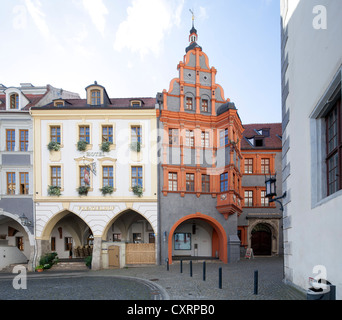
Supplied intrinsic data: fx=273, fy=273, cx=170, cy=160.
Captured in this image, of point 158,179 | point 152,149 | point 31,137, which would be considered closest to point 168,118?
point 152,149

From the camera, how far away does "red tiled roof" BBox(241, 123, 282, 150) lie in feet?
85.7

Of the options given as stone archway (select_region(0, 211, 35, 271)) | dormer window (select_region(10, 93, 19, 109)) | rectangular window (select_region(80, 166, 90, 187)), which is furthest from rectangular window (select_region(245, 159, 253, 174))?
dormer window (select_region(10, 93, 19, 109))

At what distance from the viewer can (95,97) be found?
20625 millimetres

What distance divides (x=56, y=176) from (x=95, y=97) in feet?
21.3

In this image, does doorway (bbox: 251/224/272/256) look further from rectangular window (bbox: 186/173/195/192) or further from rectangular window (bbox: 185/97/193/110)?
rectangular window (bbox: 185/97/193/110)

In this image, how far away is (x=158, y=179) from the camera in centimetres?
1930

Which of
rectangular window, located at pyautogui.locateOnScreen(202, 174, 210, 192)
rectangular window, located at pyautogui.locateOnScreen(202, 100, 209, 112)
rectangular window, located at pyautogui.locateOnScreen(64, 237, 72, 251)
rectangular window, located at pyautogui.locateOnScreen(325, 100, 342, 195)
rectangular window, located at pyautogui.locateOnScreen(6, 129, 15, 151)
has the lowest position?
rectangular window, located at pyautogui.locateOnScreen(64, 237, 72, 251)

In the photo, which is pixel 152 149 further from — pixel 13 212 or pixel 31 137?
pixel 13 212

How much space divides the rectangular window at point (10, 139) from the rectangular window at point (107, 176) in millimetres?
6781

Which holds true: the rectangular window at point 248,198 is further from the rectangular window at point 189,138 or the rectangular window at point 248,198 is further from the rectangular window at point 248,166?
the rectangular window at point 189,138

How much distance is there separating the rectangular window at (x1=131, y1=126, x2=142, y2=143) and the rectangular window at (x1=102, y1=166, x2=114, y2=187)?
2601 millimetres

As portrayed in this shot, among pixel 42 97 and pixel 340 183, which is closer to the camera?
pixel 340 183

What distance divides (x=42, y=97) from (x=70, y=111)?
4.65 meters

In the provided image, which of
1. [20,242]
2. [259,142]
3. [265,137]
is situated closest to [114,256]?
[20,242]
